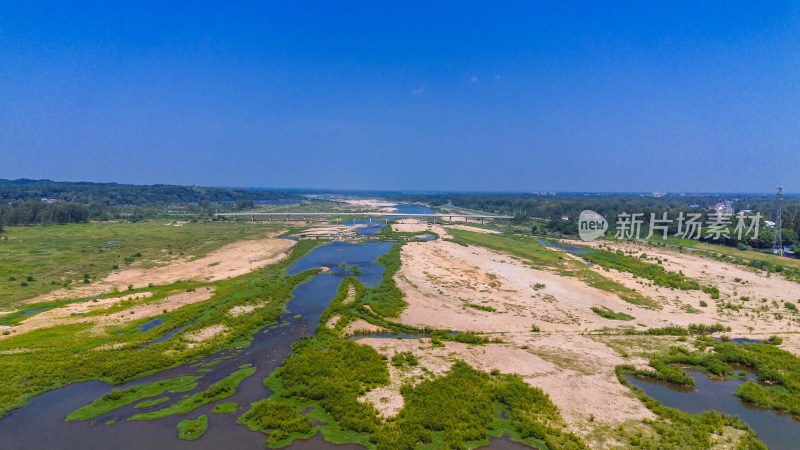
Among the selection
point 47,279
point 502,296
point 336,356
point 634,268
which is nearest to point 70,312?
point 47,279

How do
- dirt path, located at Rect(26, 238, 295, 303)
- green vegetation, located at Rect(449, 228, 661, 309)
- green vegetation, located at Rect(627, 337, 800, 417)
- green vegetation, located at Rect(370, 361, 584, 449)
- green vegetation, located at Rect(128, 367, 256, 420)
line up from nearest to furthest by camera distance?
green vegetation, located at Rect(370, 361, 584, 449)
green vegetation, located at Rect(128, 367, 256, 420)
green vegetation, located at Rect(627, 337, 800, 417)
dirt path, located at Rect(26, 238, 295, 303)
green vegetation, located at Rect(449, 228, 661, 309)

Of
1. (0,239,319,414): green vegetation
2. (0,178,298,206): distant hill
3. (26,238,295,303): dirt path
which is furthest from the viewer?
(0,178,298,206): distant hill

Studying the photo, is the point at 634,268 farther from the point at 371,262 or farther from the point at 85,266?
the point at 85,266

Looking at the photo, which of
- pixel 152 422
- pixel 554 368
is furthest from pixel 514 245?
pixel 152 422

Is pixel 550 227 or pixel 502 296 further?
pixel 550 227

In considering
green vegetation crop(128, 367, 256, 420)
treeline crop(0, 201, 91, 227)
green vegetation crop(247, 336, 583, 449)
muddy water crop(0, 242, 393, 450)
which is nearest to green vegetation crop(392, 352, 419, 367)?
green vegetation crop(247, 336, 583, 449)

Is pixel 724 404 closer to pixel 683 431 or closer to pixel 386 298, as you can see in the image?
pixel 683 431

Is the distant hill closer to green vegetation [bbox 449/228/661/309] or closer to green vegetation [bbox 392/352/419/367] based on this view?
green vegetation [bbox 449/228/661/309]
